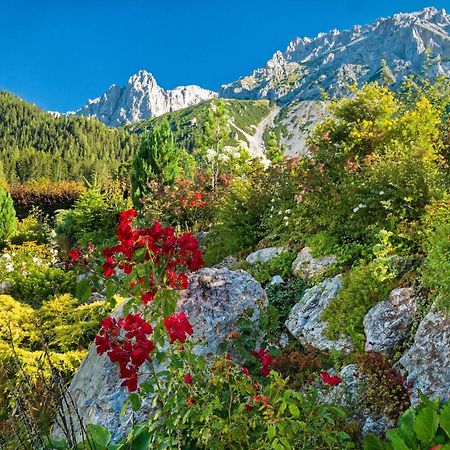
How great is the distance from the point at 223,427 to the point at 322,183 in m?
5.68

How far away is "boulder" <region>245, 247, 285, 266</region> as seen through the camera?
7.42m

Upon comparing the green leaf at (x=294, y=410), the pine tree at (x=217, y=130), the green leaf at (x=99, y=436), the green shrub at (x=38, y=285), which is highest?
the pine tree at (x=217, y=130)

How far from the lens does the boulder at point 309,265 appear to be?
6080mm

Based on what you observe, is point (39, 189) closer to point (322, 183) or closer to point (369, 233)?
point (322, 183)

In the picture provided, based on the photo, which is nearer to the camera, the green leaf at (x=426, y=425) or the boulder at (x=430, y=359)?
the green leaf at (x=426, y=425)

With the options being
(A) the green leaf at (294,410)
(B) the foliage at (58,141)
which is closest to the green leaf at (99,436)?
(A) the green leaf at (294,410)

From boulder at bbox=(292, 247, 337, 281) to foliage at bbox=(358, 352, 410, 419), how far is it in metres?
1.98

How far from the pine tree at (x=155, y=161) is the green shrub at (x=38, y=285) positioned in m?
8.02

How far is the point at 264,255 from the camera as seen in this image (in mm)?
7590

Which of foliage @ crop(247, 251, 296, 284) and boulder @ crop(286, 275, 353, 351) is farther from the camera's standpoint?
foliage @ crop(247, 251, 296, 284)

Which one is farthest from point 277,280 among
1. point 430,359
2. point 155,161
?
point 155,161

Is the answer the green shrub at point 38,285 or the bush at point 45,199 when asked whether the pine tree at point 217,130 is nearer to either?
the bush at point 45,199

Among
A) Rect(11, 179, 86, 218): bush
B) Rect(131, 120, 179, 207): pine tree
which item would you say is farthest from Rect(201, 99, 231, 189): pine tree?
Rect(11, 179, 86, 218): bush

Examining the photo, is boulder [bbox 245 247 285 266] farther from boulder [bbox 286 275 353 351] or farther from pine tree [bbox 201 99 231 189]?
pine tree [bbox 201 99 231 189]
